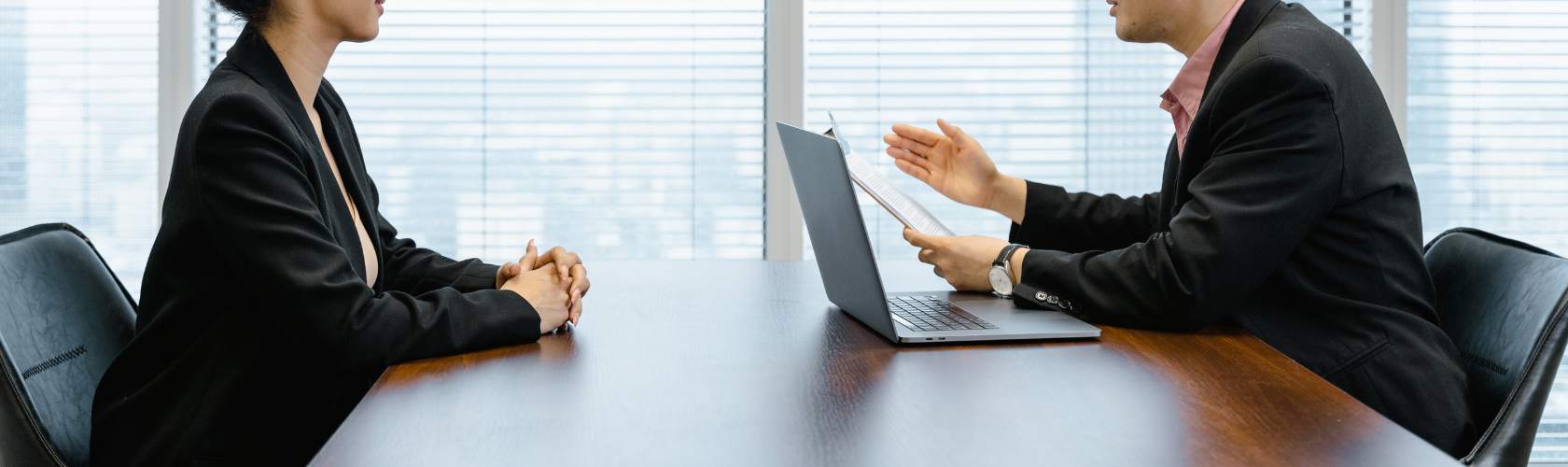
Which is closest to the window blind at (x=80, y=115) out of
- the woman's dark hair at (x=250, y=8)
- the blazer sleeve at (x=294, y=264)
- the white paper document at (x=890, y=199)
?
the woman's dark hair at (x=250, y=8)

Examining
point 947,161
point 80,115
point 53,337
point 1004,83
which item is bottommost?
point 53,337

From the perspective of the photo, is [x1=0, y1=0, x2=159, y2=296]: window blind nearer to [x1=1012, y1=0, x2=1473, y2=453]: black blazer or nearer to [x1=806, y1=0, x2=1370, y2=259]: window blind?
[x1=806, y1=0, x2=1370, y2=259]: window blind

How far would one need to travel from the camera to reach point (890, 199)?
1.64 m

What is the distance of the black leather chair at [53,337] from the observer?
53.5 inches

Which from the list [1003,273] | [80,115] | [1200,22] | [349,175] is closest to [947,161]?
[1200,22]

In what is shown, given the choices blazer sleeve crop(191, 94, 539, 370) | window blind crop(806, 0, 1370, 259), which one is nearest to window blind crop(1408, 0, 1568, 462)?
window blind crop(806, 0, 1370, 259)

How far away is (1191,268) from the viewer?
4.66ft

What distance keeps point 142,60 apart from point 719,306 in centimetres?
215

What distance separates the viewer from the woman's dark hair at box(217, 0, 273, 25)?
152 centimetres

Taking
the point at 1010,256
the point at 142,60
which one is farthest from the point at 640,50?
the point at 1010,256

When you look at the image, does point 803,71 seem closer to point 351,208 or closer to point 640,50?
point 640,50

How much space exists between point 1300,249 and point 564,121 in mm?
2071

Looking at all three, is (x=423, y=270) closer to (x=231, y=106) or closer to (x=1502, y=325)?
(x=231, y=106)

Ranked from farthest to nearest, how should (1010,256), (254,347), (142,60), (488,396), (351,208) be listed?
(142,60) → (351,208) → (1010,256) → (254,347) → (488,396)
